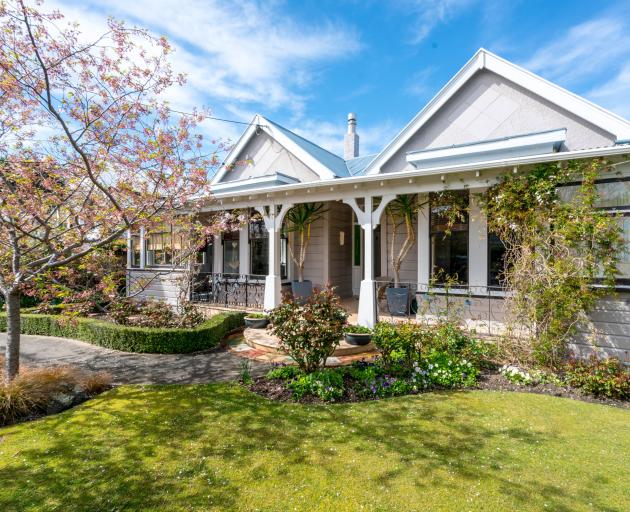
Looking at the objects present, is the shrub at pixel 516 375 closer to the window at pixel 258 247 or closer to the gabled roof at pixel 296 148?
A: the gabled roof at pixel 296 148

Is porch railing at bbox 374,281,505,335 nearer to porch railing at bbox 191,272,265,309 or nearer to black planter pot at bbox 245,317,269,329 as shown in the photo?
black planter pot at bbox 245,317,269,329

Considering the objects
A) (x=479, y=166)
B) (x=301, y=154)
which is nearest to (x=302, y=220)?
(x=301, y=154)

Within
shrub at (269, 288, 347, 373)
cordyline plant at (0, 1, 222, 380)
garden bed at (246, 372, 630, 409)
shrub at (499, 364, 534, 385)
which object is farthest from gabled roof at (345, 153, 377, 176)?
garden bed at (246, 372, 630, 409)

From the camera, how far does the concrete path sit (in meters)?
6.06

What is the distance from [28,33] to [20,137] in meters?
1.76

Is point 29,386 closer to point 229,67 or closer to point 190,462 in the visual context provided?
point 190,462

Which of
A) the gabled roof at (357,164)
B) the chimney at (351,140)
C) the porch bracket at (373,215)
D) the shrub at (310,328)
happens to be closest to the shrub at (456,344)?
the shrub at (310,328)

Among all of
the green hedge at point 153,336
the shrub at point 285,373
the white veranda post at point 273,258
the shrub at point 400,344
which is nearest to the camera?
the shrub at point 285,373

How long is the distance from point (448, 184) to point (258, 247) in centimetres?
710

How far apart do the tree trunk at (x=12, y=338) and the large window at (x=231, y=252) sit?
775cm

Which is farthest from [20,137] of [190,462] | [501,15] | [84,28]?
[501,15]

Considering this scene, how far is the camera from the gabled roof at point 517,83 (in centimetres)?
743

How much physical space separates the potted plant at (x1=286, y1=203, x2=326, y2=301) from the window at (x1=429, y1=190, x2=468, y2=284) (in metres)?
3.93

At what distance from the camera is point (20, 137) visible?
5340 millimetres
